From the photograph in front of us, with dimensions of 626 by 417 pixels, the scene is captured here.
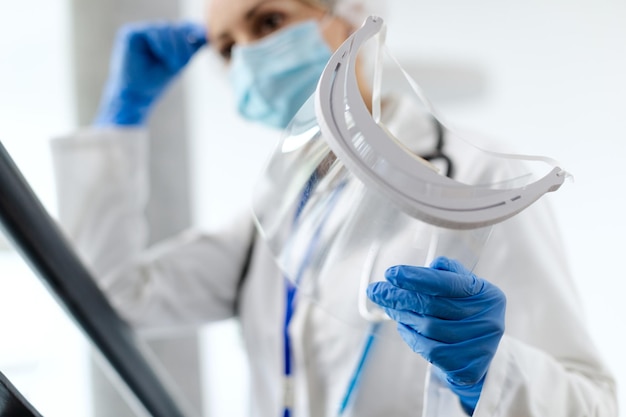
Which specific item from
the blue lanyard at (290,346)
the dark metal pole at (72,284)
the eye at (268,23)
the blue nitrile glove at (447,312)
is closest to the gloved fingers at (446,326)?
the blue nitrile glove at (447,312)

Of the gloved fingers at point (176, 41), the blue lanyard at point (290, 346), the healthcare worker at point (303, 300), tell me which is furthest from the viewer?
the gloved fingers at point (176, 41)

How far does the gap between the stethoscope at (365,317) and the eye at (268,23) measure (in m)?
0.30

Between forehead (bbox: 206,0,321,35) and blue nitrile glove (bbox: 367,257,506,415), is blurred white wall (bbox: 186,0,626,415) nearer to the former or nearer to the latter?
forehead (bbox: 206,0,321,35)

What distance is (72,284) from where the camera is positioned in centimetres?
84

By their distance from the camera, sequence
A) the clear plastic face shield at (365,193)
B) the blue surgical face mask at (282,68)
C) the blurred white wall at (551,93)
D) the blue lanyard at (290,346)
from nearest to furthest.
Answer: the clear plastic face shield at (365,193) → the blue lanyard at (290,346) → the blue surgical face mask at (282,68) → the blurred white wall at (551,93)

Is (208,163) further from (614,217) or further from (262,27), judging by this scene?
(614,217)

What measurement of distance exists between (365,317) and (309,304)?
24 cm

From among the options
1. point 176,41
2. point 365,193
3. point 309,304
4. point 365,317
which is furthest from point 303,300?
point 176,41

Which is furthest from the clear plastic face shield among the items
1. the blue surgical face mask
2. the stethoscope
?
the blue surgical face mask

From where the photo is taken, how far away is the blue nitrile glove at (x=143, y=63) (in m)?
1.25

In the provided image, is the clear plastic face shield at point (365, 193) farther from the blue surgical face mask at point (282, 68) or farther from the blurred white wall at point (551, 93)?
the blurred white wall at point (551, 93)

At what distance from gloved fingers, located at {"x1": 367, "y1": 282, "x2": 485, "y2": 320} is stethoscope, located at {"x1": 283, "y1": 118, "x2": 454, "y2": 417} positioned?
9cm

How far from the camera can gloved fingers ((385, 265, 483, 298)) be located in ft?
1.89

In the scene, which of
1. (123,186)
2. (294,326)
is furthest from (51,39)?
(294,326)
